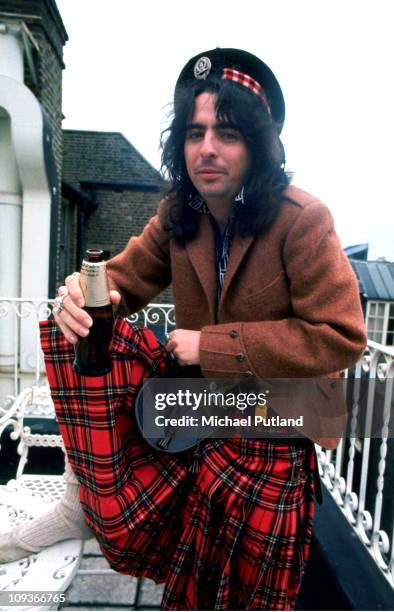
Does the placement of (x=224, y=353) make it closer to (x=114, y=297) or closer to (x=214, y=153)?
→ (x=114, y=297)

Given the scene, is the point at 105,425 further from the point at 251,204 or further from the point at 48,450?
the point at 48,450

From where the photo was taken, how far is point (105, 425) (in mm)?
1159

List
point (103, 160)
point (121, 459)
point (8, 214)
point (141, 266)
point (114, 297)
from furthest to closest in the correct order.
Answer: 1. point (103, 160)
2. point (8, 214)
3. point (141, 266)
4. point (114, 297)
5. point (121, 459)

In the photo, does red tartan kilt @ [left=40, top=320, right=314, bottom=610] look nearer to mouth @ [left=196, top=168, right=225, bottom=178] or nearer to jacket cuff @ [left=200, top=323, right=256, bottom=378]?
jacket cuff @ [left=200, top=323, right=256, bottom=378]

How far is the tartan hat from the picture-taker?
1230 mm

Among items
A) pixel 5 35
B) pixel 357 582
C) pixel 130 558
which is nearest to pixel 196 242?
pixel 130 558

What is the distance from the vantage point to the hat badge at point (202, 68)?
1254 millimetres

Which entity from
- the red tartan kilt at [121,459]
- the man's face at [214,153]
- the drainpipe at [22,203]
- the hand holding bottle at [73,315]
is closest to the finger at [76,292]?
the hand holding bottle at [73,315]

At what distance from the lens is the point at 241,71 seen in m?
1.24

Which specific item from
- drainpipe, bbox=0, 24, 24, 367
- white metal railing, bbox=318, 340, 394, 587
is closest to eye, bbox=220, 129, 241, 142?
white metal railing, bbox=318, 340, 394, 587

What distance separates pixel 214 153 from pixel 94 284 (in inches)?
19.5

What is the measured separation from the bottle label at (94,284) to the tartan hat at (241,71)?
0.65 meters

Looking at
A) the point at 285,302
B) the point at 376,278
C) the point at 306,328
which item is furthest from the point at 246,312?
the point at 376,278

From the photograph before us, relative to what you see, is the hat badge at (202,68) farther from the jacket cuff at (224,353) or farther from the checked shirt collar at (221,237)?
the jacket cuff at (224,353)
